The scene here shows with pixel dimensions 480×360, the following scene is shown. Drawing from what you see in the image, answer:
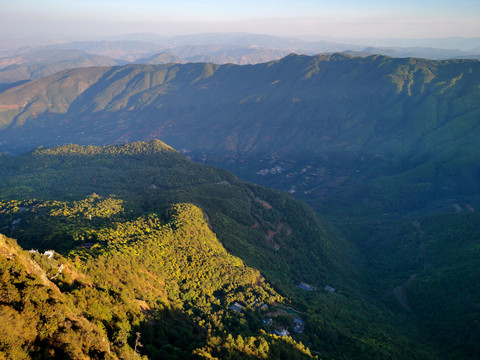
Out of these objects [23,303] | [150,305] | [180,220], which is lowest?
[180,220]

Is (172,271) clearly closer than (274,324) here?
No

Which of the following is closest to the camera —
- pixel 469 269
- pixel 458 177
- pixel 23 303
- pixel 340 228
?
pixel 23 303

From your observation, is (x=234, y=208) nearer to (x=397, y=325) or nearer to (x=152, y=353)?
(x=397, y=325)

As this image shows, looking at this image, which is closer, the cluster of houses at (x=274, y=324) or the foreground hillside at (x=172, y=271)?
the foreground hillside at (x=172, y=271)

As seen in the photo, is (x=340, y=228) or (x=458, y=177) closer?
(x=340, y=228)

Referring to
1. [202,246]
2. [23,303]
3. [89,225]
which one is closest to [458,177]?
[202,246]

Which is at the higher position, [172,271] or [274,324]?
[172,271]

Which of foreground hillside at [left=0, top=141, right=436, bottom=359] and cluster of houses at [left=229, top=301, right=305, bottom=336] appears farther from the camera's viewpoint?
cluster of houses at [left=229, top=301, right=305, bottom=336]

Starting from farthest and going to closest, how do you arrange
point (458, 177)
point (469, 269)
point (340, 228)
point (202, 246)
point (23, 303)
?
1. point (458, 177)
2. point (340, 228)
3. point (469, 269)
4. point (202, 246)
5. point (23, 303)
